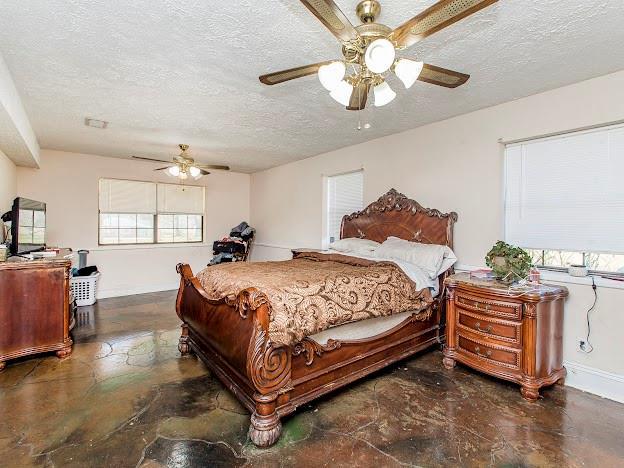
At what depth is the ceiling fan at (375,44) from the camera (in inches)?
50.4

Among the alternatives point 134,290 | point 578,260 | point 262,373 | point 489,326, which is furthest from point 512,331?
point 134,290

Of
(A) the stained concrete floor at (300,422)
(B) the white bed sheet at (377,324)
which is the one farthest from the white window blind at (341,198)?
(A) the stained concrete floor at (300,422)

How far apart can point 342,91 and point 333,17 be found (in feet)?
1.58

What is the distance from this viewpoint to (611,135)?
8.25 feet

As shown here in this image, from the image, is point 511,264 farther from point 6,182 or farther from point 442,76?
point 6,182

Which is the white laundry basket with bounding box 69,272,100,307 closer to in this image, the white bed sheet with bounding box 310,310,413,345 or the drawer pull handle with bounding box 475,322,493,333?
the white bed sheet with bounding box 310,310,413,345

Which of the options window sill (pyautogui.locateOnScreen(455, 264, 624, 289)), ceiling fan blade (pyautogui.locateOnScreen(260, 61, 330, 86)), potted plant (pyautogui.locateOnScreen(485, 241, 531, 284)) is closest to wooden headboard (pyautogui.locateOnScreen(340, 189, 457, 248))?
potted plant (pyautogui.locateOnScreen(485, 241, 531, 284))

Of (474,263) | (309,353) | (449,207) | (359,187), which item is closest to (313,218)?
(359,187)

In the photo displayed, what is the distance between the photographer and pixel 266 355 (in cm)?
189

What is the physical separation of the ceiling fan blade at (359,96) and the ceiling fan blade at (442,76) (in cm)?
31

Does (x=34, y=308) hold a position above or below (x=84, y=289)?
above

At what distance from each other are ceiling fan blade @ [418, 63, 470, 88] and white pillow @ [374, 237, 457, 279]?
1.75 metres

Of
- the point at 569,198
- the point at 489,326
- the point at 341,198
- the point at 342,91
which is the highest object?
the point at 342,91

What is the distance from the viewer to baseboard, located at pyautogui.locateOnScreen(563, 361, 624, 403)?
2.38m
